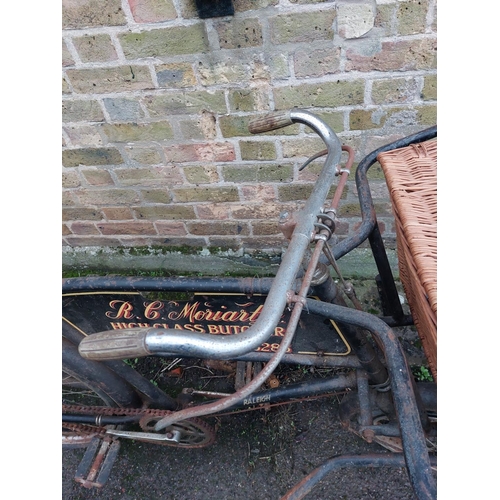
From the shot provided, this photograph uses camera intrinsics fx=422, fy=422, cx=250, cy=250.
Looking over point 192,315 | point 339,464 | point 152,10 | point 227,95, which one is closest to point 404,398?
point 339,464

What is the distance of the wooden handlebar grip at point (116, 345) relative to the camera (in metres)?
0.64

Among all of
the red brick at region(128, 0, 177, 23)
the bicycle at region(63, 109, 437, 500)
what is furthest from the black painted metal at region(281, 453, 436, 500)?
the red brick at region(128, 0, 177, 23)

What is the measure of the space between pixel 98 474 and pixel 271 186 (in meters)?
1.32

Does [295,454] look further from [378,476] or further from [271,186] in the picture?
[271,186]

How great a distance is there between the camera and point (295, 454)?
173 centimetres

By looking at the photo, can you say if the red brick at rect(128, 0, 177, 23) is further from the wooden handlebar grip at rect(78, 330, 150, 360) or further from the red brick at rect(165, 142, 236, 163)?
the wooden handlebar grip at rect(78, 330, 150, 360)

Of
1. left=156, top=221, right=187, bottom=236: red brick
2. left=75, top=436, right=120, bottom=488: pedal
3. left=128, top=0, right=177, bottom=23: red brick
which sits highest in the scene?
Result: left=128, top=0, right=177, bottom=23: red brick

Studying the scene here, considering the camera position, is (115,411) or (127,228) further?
(127,228)

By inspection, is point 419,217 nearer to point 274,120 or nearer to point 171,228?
point 274,120

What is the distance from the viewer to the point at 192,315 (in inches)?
49.5

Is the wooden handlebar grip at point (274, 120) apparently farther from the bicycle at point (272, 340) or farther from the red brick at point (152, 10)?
the red brick at point (152, 10)

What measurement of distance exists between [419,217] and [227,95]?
888 mm

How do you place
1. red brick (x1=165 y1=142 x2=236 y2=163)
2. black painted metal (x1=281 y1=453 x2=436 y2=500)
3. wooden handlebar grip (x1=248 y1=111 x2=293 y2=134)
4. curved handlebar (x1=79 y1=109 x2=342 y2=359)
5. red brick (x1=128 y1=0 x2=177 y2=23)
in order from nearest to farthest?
curved handlebar (x1=79 y1=109 x2=342 y2=359)
wooden handlebar grip (x1=248 y1=111 x2=293 y2=134)
black painted metal (x1=281 y1=453 x2=436 y2=500)
red brick (x1=128 y1=0 x2=177 y2=23)
red brick (x1=165 y1=142 x2=236 y2=163)

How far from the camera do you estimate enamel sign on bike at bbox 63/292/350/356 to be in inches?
47.6
